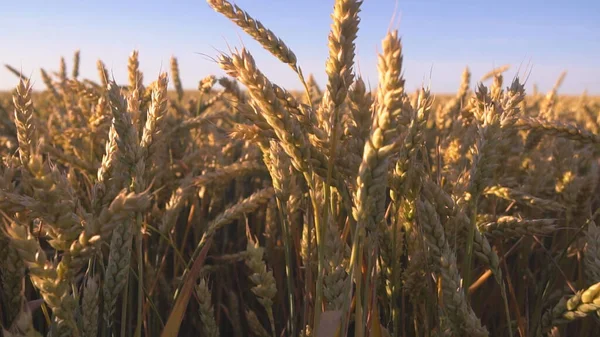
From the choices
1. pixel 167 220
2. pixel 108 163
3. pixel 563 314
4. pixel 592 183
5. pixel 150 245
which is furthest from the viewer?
pixel 150 245

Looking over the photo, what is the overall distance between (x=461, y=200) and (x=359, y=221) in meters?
0.66

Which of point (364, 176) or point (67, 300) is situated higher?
point (364, 176)

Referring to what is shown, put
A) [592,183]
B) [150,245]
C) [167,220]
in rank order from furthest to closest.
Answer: [150,245] → [592,183] → [167,220]

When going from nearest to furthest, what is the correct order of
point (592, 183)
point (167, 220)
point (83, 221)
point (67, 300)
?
point (67, 300) < point (83, 221) < point (167, 220) < point (592, 183)

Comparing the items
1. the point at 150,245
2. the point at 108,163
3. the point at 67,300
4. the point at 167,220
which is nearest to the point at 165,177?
the point at 150,245

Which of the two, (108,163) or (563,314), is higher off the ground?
(108,163)

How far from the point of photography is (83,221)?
897 mm

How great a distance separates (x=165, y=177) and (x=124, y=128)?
159 centimetres

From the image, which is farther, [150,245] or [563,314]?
[150,245]

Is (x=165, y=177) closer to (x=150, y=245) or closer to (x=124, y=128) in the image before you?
(x=150, y=245)

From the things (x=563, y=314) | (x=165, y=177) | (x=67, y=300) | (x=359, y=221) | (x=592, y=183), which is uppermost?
(x=165, y=177)

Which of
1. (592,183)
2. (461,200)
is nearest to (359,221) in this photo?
(461,200)

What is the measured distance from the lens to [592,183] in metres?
1.87

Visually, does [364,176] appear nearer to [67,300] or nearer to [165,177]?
[67,300]
